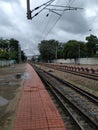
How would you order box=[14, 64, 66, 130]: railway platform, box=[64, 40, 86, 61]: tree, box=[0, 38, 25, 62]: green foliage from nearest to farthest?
box=[14, 64, 66, 130]: railway platform → box=[0, 38, 25, 62]: green foliage → box=[64, 40, 86, 61]: tree

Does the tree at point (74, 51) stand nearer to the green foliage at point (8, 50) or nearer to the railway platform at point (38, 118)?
the green foliage at point (8, 50)

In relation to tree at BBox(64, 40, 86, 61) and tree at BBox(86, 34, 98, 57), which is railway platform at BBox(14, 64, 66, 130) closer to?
tree at BBox(86, 34, 98, 57)

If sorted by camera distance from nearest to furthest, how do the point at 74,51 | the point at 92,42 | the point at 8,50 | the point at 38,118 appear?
the point at 38,118
the point at 92,42
the point at 74,51
the point at 8,50

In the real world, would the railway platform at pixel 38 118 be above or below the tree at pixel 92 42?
below

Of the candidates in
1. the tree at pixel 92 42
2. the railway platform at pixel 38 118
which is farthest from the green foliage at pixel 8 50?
the railway platform at pixel 38 118

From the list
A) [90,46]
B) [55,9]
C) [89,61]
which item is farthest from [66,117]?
[90,46]

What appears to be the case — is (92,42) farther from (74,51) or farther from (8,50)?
(8,50)

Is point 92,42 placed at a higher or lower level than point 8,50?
higher

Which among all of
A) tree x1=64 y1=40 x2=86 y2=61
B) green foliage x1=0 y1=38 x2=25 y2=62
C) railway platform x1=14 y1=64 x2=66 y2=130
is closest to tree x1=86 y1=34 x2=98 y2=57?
tree x1=64 y1=40 x2=86 y2=61

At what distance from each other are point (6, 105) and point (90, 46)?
9222cm

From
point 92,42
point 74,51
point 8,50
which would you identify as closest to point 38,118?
point 92,42

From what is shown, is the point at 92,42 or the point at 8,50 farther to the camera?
the point at 8,50

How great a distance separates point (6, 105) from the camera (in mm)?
12188

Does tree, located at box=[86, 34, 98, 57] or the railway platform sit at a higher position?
tree, located at box=[86, 34, 98, 57]
